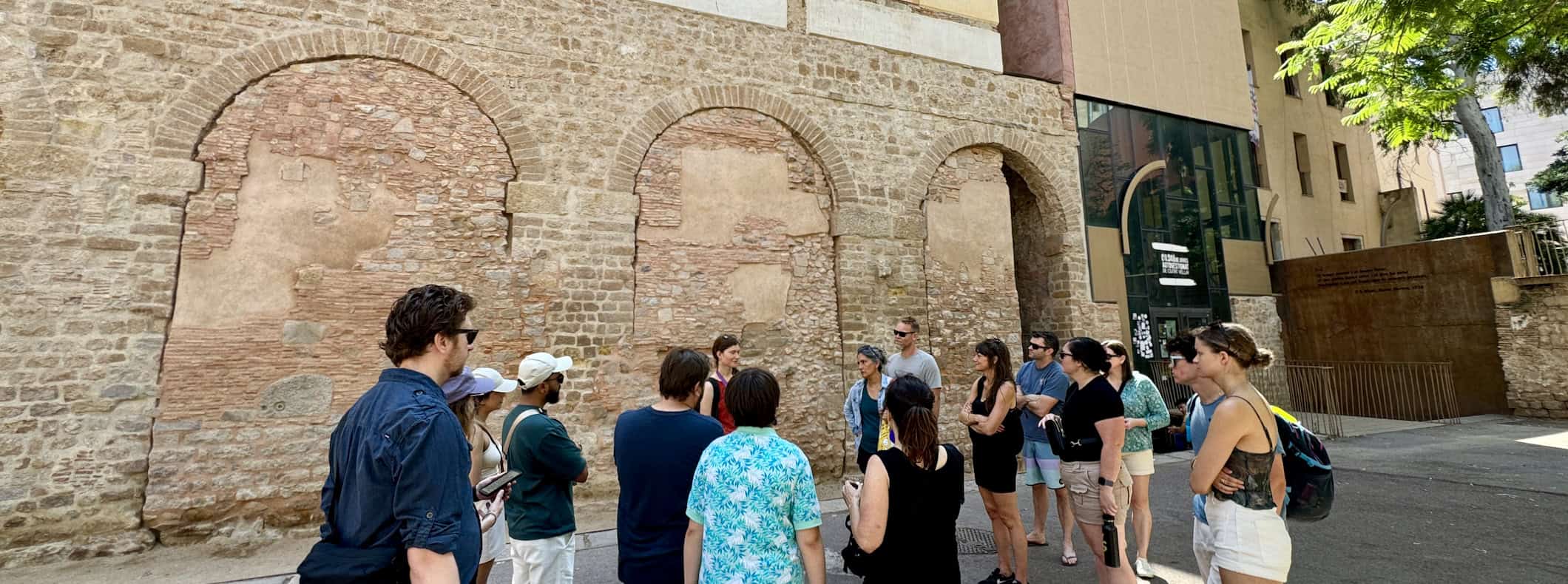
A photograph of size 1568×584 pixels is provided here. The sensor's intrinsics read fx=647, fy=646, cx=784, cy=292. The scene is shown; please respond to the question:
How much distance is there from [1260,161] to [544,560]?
58.3ft

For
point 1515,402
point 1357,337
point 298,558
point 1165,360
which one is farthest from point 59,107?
point 1515,402

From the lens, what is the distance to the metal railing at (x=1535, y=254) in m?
10.7

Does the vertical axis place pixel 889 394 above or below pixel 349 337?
below

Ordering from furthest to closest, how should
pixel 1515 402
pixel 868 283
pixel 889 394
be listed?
1. pixel 1515 402
2. pixel 868 283
3. pixel 889 394

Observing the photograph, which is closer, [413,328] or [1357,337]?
[413,328]

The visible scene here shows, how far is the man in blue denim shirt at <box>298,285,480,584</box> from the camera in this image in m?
1.56

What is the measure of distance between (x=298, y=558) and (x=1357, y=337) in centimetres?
1633

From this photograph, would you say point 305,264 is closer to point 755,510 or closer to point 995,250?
point 755,510

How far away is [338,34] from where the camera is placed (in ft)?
20.6

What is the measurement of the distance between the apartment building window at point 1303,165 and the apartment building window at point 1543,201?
945 inches

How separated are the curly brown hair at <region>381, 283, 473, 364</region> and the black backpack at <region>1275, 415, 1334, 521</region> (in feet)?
10.6

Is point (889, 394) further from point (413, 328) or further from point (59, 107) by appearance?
point (59, 107)

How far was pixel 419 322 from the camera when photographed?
1.84m

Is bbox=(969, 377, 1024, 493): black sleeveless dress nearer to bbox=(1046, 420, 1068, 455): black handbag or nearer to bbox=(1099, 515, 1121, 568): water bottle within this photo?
bbox=(1046, 420, 1068, 455): black handbag
